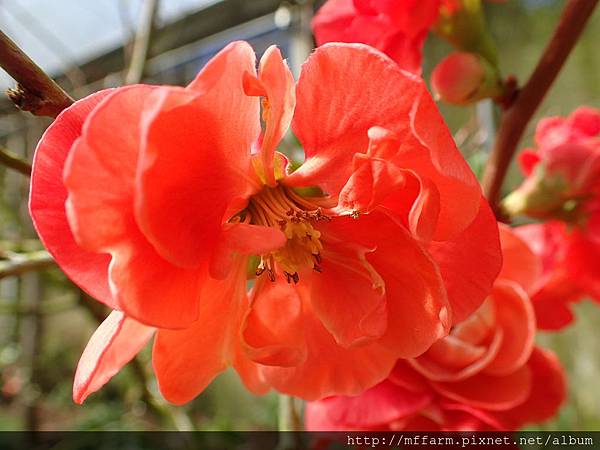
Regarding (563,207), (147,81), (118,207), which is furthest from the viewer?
(147,81)

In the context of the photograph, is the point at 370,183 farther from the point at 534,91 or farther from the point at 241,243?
the point at 534,91

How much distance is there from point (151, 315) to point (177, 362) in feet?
0.16

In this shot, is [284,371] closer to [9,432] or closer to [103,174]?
[103,174]

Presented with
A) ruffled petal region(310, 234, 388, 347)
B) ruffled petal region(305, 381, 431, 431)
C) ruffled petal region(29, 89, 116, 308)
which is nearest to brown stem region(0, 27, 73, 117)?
ruffled petal region(29, 89, 116, 308)

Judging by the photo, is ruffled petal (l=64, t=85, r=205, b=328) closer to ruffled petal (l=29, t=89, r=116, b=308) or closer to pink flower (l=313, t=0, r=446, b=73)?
ruffled petal (l=29, t=89, r=116, b=308)

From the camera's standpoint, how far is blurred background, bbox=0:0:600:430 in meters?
0.88

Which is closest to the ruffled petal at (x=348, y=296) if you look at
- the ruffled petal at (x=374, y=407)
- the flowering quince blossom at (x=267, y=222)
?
the flowering quince blossom at (x=267, y=222)

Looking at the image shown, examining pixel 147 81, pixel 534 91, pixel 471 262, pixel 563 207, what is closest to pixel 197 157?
pixel 471 262

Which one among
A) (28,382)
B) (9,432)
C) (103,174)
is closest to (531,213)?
(103,174)

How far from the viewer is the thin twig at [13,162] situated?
263 millimetres

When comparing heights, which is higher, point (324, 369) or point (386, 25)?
point (386, 25)

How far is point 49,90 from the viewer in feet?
0.68

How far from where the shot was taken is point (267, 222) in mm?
250

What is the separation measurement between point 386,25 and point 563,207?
20cm
